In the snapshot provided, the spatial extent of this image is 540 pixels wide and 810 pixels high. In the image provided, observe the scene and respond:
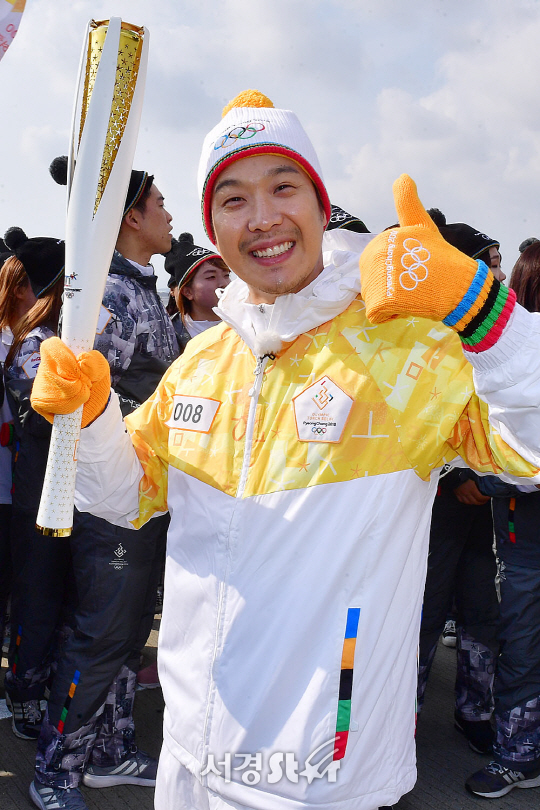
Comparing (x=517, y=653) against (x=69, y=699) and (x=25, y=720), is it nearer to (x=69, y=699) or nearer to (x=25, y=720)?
(x=69, y=699)

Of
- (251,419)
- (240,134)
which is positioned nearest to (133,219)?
(240,134)

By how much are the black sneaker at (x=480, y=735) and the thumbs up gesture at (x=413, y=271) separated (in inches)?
85.0

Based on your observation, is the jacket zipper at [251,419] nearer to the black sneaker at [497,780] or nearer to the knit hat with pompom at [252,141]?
the knit hat with pompom at [252,141]

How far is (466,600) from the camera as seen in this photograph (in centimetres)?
274

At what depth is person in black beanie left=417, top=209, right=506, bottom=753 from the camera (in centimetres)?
266

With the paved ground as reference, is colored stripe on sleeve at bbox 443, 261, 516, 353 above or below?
above

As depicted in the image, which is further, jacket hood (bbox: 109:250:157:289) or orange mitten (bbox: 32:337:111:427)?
jacket hood (bbox: 109:250:157:289)

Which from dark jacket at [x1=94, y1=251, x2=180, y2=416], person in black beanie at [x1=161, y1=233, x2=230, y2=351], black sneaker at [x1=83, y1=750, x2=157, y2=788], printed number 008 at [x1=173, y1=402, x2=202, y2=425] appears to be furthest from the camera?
person in black beanie at [x1=161, y1=233, x2=230, y2=351]

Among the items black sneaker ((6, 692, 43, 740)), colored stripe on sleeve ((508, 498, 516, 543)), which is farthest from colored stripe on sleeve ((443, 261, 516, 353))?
black sneaker ((6, 692, 43, 740))

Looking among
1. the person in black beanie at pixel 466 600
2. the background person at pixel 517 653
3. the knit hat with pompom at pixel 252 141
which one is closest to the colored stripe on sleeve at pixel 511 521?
the background person at pixel 517 653

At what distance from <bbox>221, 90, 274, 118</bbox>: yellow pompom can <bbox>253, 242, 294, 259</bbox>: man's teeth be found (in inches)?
13.7

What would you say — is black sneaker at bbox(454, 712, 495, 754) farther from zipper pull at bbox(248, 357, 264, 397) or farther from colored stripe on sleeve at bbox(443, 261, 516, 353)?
colored stripe on sleeve at bbox(443, 261, 516, 353)

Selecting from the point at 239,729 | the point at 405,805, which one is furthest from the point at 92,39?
the point at 405,805

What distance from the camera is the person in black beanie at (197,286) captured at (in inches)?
141
